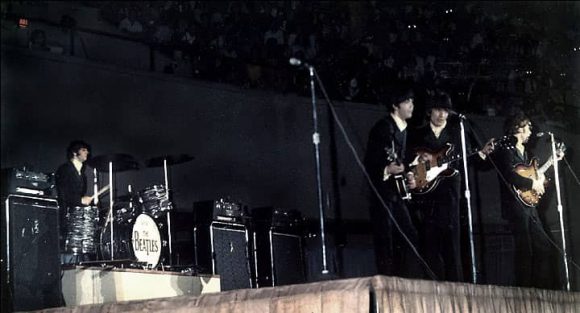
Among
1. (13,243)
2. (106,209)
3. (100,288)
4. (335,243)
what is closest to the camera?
(13,243)

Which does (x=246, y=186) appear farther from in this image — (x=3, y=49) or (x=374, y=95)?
(x=3, y=49)

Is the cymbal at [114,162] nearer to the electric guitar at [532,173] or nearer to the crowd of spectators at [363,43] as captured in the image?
the crowd of spectators at [363,43]

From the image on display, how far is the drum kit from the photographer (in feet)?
17.9

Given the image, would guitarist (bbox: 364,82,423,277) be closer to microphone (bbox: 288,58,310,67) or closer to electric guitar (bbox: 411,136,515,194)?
electric guitar (bbox: 411,136,515,194)

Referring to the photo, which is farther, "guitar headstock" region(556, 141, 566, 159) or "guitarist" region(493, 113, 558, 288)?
"guitarist" region(493, 113, 558, 288)

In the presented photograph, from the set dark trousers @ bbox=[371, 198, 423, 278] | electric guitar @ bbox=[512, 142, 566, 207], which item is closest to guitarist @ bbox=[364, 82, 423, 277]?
dark trousers @ bbox=[371, 198, 423, 278]

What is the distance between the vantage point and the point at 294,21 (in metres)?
6.14

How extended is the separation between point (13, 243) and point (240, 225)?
1552mm

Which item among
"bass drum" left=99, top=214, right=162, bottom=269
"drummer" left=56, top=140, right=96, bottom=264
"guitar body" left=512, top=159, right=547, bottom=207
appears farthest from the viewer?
"guitar body" left=512, top=159, right=547, bottom=207

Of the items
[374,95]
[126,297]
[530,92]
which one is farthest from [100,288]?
[530,92]

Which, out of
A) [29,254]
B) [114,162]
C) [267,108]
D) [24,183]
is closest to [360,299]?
[29,254]

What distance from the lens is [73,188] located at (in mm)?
5676

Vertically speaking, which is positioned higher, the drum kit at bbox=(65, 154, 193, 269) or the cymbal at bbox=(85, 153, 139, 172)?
the cymbal at bbox=(85, 153, 139, 172)

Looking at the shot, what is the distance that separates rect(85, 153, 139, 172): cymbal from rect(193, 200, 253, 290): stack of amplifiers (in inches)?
20.1
